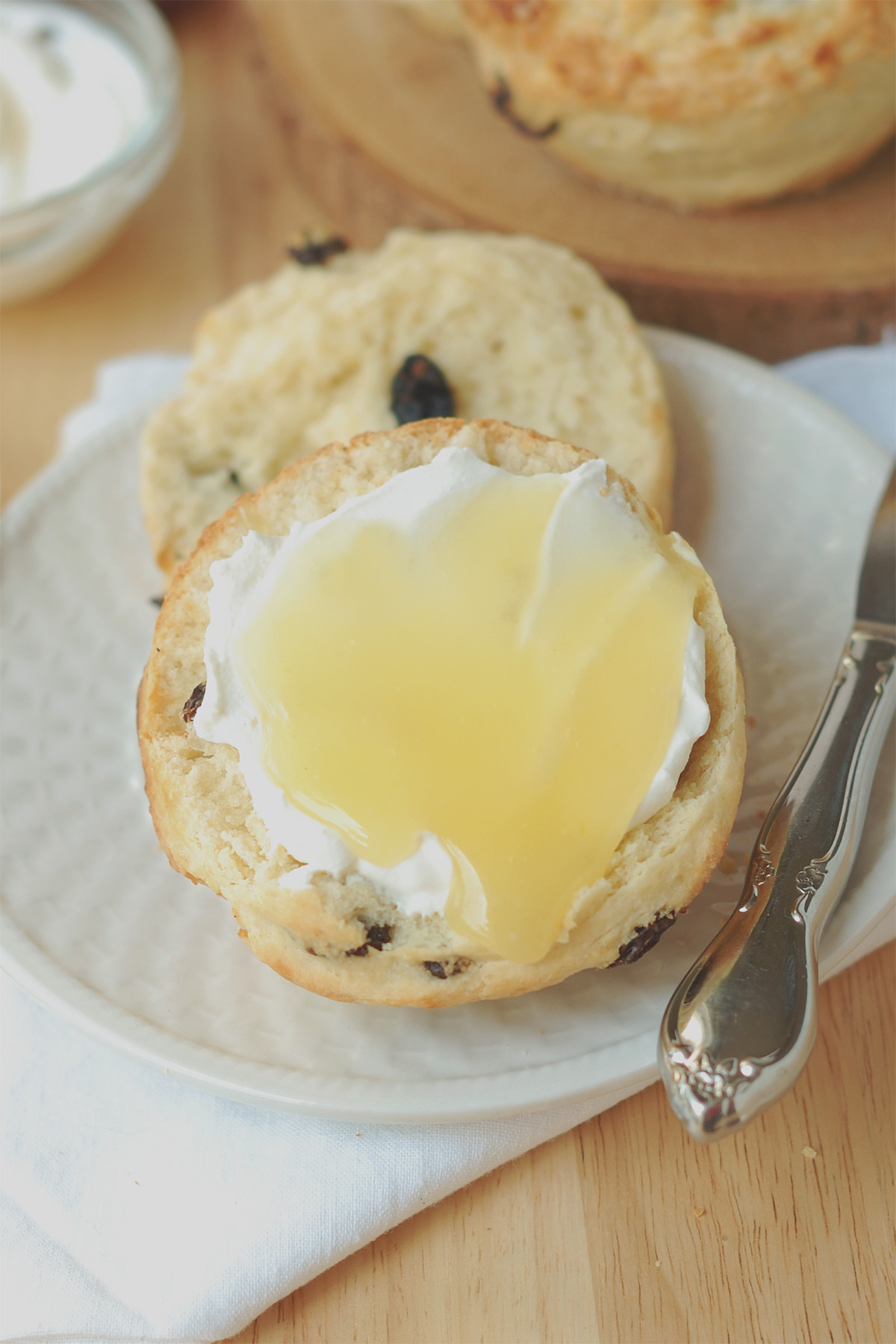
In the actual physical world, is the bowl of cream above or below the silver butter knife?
above

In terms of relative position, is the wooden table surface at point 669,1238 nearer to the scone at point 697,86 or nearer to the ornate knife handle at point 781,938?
the ornate knife handle at point 781,938

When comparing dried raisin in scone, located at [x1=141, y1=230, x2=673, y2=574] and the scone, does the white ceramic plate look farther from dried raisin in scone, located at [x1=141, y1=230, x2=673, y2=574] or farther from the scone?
the scone

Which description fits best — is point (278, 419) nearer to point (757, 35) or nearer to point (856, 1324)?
point (757, 35)

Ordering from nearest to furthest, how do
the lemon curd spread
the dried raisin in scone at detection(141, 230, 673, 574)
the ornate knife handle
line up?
1. the ornate knife handle
2. the lemon curd spread
3. the dried raisin in scone at detection(141, 230, 673, 574)

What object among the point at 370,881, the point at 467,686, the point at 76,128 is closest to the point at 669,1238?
the point at 370,881

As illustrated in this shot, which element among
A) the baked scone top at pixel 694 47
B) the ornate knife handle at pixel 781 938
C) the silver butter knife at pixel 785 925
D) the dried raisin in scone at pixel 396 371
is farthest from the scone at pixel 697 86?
the ornate knife handle at pixel 781 938

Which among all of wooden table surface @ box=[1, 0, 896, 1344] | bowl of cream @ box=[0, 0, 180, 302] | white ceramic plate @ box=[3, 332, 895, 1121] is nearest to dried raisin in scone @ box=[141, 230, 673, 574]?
white ceramic plate @ box=[3, 332, 895, 1121]

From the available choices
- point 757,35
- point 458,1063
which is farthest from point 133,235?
point 458,1063
